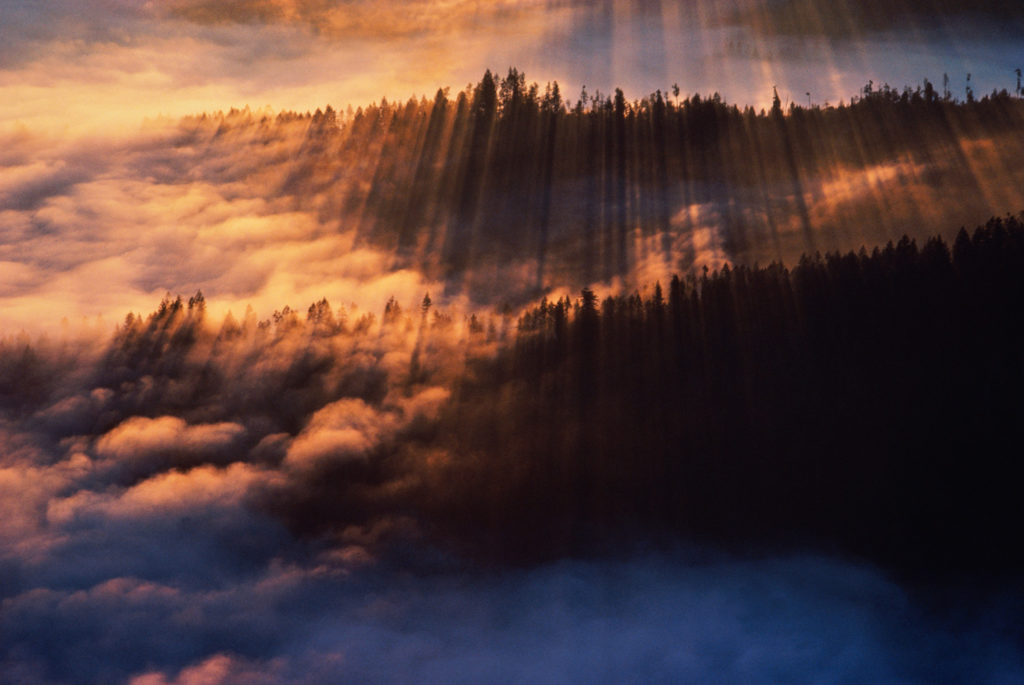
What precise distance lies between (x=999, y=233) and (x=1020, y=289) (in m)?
13.5

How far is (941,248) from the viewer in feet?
634

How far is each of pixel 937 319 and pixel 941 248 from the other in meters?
16.9

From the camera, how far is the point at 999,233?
19262 cm

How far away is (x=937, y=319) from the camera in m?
199

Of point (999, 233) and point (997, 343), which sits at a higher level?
point (999, 233)

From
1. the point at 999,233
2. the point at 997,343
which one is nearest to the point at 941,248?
the point at 999,233

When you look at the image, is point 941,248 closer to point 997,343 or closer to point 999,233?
point 999,233

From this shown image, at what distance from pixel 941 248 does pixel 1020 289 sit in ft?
60.5

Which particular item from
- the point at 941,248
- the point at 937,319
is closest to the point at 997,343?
the point at 937,319

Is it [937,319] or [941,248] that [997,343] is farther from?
[941,248]

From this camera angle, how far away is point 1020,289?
189 meters

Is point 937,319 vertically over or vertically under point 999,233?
under

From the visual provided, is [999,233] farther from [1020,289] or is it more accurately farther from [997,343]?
[997,343]

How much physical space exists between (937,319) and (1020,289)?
17.8m
